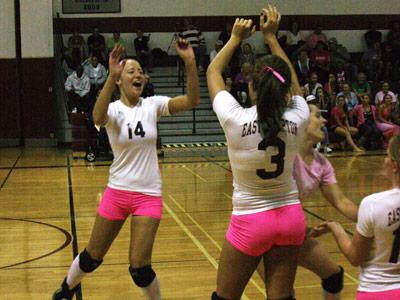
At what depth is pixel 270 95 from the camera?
366cm

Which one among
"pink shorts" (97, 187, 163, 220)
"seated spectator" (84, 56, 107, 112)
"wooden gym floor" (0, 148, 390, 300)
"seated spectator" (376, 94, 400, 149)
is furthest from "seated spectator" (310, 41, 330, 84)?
"pink shorts" (97, 187, 163, 220)

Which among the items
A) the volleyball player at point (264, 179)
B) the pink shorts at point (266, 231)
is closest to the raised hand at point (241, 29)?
the volleyball player at point (264, 179)

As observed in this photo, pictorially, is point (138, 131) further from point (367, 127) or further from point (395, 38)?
point (395, 38)

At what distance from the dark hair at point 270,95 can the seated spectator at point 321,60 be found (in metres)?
17.4

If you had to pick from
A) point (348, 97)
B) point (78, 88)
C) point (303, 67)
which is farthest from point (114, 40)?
point (348, 97)

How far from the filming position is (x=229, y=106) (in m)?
3.70

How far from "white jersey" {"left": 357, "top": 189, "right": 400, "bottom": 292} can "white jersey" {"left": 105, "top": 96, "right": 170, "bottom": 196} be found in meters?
2.29

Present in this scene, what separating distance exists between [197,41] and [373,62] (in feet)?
18.3

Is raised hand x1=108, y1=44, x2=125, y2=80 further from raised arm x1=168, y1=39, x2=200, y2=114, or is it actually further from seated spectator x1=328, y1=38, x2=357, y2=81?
seated spectator x1=328, y1=38, x2=357, y2=81

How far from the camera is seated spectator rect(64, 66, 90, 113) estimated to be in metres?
18.7

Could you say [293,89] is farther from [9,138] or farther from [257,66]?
[9,138]

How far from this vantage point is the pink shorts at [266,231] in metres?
3.71

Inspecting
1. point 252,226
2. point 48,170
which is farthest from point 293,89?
point 48,170

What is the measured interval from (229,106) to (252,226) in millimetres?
658
